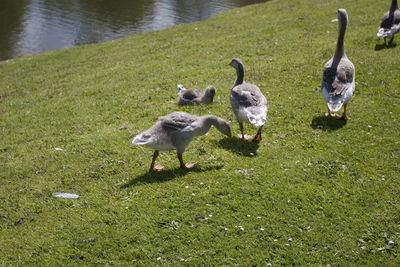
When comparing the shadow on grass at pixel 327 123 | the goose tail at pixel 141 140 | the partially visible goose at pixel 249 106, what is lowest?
the shadow on grass at pixel 327 123

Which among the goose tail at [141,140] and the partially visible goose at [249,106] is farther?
the partially visible goose at [249,106]

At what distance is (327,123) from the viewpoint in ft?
35.2

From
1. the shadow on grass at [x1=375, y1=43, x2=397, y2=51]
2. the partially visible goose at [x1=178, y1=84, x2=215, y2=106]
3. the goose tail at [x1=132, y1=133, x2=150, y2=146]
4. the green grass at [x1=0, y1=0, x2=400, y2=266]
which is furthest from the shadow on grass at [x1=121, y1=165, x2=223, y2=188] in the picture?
the shadow on grass at [x1=375, y1=43, x2=397, y2=51]

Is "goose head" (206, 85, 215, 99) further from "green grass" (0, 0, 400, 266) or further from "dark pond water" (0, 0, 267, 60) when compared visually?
"dark pond water" (0, 0, 267, 60)

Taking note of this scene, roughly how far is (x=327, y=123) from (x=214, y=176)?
4551 mm

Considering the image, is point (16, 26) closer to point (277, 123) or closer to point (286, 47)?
point (286, 47)

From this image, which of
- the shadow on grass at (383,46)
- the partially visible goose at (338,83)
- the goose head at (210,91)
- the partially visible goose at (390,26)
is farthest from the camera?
the shadow on grass at (383,46)

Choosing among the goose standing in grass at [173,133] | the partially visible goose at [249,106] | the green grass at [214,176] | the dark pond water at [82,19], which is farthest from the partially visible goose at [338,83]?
the dark pond water at [82,19]

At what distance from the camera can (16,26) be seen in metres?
35.0

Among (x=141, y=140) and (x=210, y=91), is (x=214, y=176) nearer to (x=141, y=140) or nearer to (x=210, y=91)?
(x=141, y=140)

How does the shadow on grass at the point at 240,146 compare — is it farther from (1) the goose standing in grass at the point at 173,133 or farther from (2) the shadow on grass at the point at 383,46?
(2) the shadow on grass at the point at 383,46

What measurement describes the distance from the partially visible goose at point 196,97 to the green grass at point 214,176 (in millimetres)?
375

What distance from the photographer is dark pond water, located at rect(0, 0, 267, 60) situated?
31.2 metres

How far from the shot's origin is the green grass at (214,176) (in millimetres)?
6652
